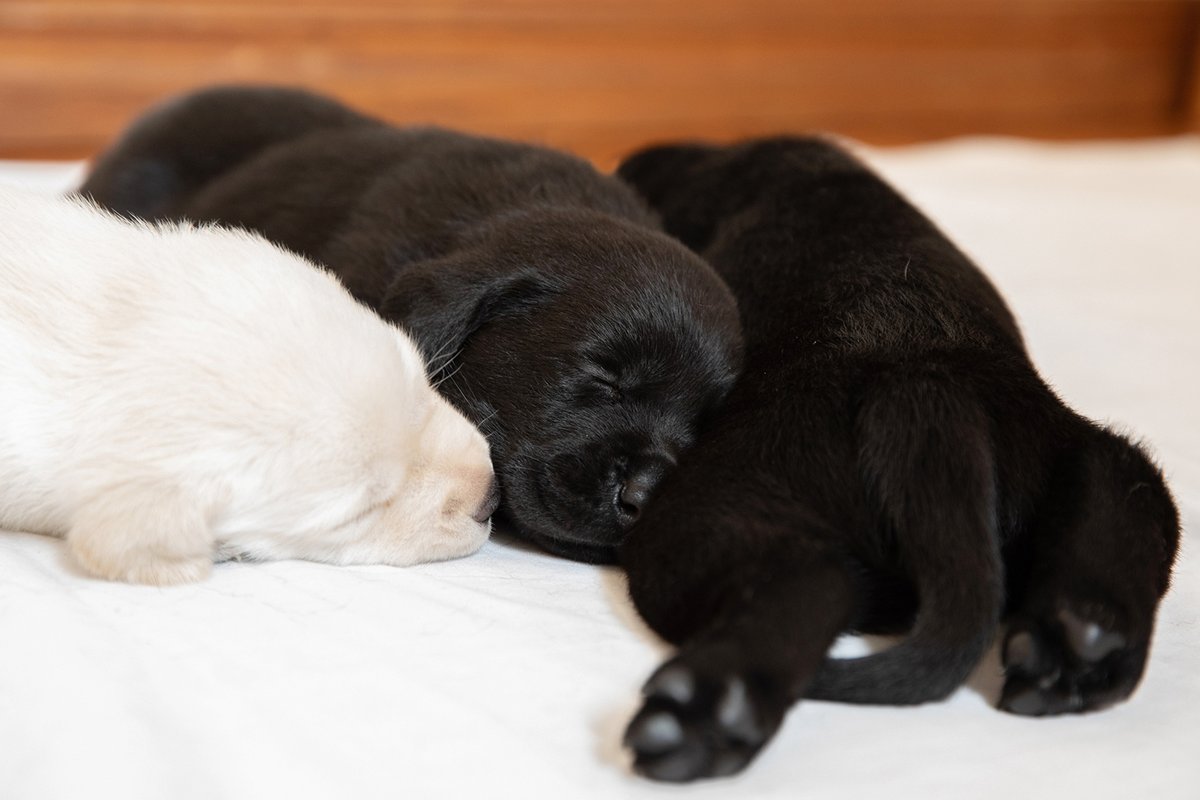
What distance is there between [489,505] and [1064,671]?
0.90 meters

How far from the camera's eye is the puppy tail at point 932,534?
142 cm

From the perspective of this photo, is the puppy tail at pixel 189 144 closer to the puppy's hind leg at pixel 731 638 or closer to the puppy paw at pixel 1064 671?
the puppy's hind leg at pixel 731 638

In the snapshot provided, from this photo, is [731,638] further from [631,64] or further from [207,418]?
[631,64]

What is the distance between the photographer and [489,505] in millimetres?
1906

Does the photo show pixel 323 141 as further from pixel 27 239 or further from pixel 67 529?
pixel 67 529

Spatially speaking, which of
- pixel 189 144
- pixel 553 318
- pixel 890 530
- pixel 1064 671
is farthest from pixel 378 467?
pixel 189 144

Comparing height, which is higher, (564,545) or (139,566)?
(139,566)

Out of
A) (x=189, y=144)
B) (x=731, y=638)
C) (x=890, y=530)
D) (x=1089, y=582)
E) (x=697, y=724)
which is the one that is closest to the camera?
(x=697, y=724)

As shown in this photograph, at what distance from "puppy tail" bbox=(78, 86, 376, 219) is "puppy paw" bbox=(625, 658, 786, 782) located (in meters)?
2.36

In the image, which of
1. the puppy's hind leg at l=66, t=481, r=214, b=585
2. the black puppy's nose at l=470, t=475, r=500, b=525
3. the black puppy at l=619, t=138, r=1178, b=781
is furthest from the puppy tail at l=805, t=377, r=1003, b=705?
the puppy's hind leg at l=66, t=481, r=214, b=585

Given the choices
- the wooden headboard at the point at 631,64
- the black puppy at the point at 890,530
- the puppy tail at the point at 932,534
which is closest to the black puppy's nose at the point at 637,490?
the black puppy at the point at 890,530

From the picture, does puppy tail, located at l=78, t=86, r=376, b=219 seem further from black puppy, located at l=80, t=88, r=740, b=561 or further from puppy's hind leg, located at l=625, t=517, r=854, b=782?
puppy's hind leg, located at l=625, t=517, r=854, b=782

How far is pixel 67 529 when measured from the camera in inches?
67.6

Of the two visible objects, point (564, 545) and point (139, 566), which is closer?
point (139, 566)
